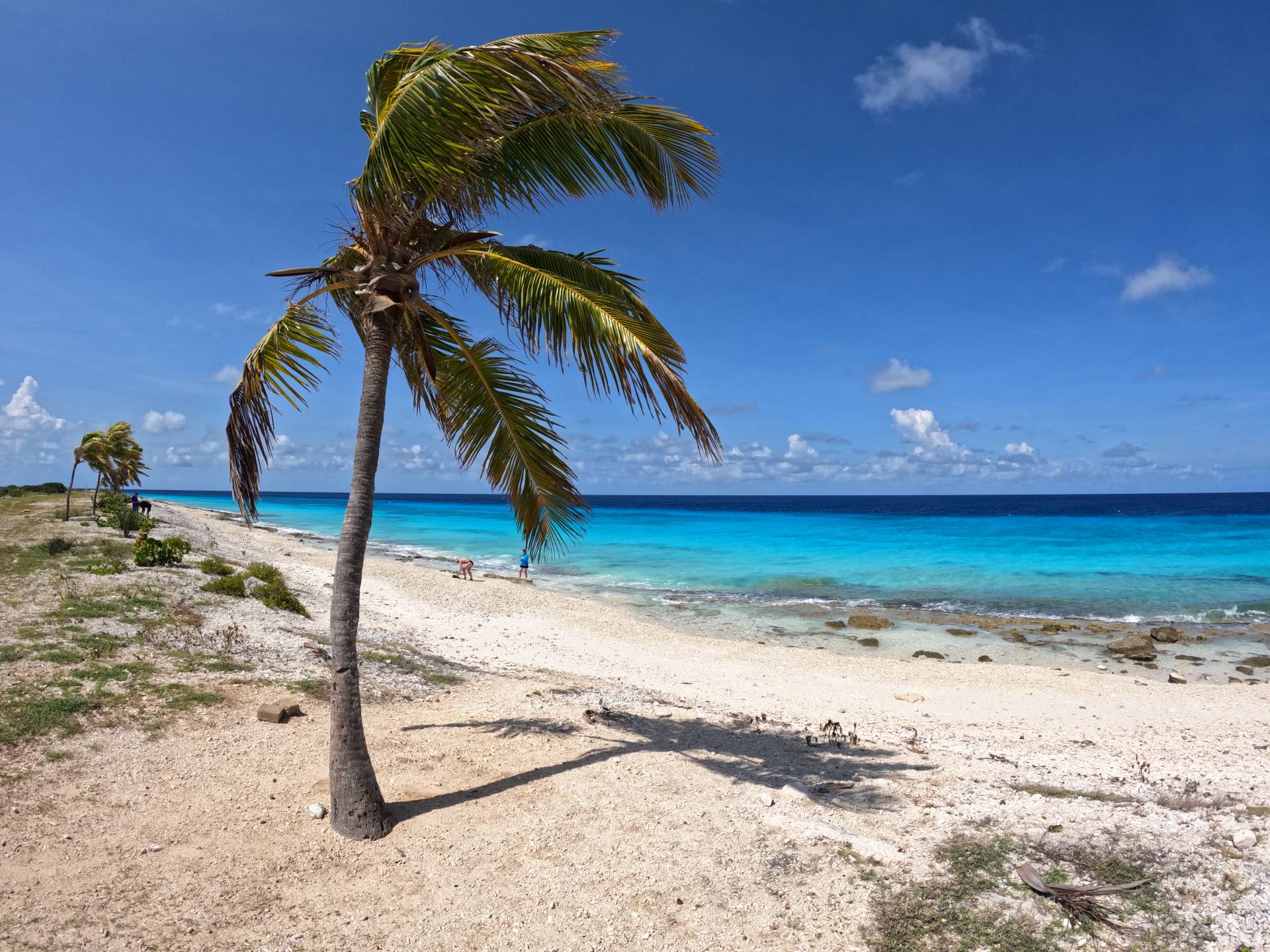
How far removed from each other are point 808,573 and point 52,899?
31440 millimetres

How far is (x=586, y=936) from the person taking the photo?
4.12 metres

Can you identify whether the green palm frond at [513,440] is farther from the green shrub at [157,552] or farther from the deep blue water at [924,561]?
the deep blue water at [924,561]

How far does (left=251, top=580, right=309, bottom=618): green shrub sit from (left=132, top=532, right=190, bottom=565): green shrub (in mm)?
2524

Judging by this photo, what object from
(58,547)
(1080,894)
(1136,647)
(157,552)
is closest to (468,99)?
(1080,894)

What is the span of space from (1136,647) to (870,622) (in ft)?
21.2

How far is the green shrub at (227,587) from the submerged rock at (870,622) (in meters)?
15.9

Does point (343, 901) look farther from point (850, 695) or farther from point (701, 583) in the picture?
point (701, 583)

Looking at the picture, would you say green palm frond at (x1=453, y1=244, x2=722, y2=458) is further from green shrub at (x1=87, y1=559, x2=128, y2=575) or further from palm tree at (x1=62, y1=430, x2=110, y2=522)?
palm tree at (x1=62, y1=430, x2=110, y2=522)

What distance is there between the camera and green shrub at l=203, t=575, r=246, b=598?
1275cm

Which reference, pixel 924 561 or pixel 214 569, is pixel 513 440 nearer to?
pixel 214 569

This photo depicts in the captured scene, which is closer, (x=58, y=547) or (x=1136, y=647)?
(x=58, y=547)

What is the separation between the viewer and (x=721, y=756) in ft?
23.8

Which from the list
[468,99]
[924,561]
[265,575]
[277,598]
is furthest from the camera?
[924,561]

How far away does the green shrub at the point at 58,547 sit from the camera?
15.3 meters
